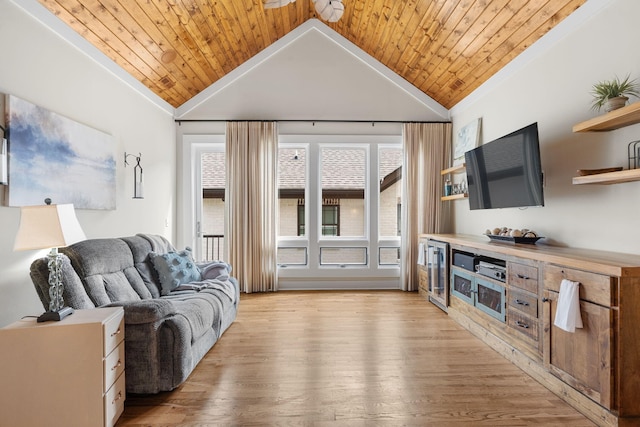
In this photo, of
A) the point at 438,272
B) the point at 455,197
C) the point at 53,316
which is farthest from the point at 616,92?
the point at 53,316

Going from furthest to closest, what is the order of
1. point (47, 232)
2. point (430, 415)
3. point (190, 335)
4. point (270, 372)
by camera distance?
point (270, 372) < point (190, 335) < point (430, 415) < point (47, 232)

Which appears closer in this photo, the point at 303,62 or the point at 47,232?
the point at 47,232

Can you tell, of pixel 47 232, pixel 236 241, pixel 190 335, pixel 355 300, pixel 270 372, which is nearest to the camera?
pixel 47 232

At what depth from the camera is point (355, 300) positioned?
4715 mm

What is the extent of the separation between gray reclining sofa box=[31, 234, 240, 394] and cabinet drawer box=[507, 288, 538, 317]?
2531 millimetres

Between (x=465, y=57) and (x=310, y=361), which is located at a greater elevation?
(x=465, y=57)

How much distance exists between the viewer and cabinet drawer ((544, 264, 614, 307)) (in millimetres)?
1909

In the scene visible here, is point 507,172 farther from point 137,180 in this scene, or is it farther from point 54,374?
point 137,180

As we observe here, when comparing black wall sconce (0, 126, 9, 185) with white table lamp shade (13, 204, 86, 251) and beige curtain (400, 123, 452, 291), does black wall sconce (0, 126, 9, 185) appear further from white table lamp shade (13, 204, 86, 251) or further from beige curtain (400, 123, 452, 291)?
beige curtain (400, 123, 452, 291)

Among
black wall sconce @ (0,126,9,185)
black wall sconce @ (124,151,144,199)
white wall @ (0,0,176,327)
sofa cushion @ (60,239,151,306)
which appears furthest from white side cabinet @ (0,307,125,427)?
black wall sconce @ (124,151,144,199)

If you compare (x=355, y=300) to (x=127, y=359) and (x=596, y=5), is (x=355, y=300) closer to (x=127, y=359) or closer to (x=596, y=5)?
(x=127, y=359)

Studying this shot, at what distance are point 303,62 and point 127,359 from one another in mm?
4567

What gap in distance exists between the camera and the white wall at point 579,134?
241cm

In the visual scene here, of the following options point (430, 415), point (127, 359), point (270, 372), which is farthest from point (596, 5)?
point (127, 359)
